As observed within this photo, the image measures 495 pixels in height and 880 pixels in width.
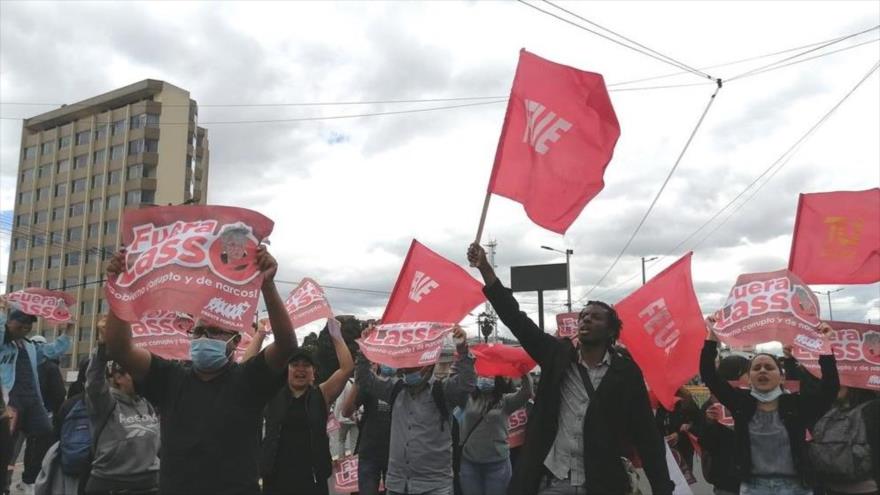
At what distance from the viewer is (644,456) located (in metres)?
3.65

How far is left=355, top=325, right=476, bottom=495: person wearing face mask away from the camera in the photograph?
5.89 meters

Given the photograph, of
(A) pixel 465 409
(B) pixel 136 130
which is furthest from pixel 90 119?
(A) pixel 465 409

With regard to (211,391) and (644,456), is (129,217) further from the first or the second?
(644,456)

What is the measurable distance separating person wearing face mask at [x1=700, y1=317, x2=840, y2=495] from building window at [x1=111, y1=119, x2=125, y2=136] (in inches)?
2674

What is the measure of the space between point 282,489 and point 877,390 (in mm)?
4539

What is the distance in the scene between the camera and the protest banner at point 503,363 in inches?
290

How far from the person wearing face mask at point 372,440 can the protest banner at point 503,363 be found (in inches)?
44.4

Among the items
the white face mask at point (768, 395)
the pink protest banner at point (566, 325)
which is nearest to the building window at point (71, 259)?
the pink protest banner at point (566, 325)

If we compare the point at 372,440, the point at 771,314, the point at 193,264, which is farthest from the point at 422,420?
the point at 193,264

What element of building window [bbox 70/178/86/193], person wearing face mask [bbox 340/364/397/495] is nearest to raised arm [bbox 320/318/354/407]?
person wearing face mask [bbox 340/364/397/495]

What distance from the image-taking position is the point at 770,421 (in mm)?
4715

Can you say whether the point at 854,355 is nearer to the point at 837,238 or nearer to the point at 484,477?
the point at 837,238

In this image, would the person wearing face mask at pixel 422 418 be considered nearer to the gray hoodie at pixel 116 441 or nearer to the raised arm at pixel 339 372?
the raised arm at pixel 339 372

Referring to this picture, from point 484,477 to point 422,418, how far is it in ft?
A: 4.57
